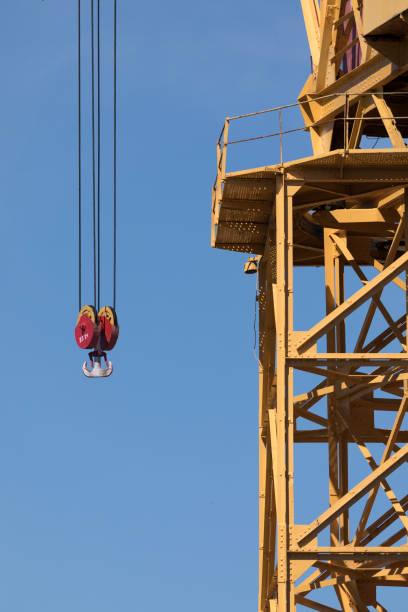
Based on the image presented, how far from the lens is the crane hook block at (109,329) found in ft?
141

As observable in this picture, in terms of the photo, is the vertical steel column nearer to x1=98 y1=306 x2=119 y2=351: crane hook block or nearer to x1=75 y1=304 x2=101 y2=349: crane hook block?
x1=98 y1=306 x2=119 y2=351: crane hook block

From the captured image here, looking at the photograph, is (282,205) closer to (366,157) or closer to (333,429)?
(366,157)

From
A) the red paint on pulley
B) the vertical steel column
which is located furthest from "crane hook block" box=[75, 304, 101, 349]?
the vertical steel column

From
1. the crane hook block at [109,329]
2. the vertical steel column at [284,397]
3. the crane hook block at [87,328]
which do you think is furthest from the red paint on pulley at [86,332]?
the vertical steel column at [284,397]

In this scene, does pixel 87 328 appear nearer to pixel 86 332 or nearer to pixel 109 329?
pixel 86 332

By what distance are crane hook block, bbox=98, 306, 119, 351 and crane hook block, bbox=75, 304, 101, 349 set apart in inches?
5.8

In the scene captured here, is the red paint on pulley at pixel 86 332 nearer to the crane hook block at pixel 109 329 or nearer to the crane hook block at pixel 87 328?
the crane hook block at pixel 87 328

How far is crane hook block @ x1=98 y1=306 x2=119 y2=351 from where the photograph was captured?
43000 millimetres

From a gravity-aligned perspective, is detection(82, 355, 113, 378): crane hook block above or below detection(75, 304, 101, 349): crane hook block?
below

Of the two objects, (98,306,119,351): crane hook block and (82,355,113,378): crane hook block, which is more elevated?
(98,306,119,351): crane hook block

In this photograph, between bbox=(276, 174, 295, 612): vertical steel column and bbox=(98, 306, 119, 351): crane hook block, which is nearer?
bbox=(276, 174, 295, 612): vertical steel column

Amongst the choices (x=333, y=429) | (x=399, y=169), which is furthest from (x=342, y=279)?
(x=399, y=169)

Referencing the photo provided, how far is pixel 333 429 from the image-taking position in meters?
46.8

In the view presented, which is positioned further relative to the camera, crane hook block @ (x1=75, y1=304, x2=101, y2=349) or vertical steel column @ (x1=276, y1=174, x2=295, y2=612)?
crane hook block @ (x1=75, y1=304, x2=101, y2=349)
